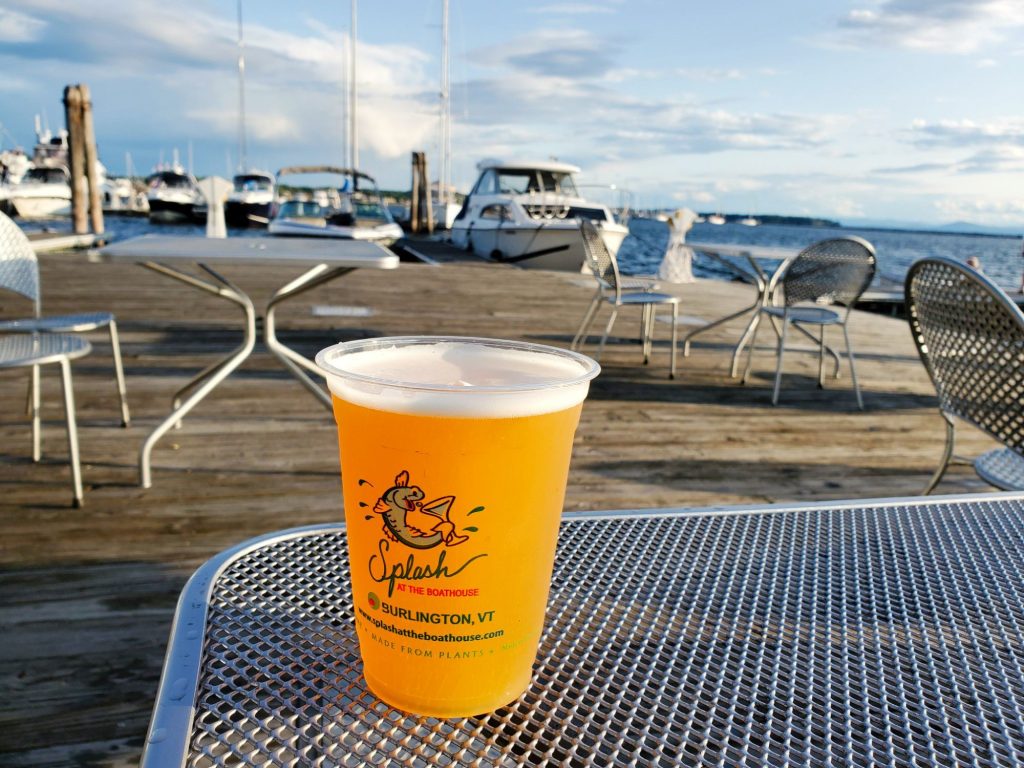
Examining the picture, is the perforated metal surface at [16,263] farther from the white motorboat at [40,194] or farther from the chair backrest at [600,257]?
the white motorboat at [40,194]

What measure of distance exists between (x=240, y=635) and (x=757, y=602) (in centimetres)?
44

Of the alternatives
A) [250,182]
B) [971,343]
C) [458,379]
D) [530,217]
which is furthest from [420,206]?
[458,379]

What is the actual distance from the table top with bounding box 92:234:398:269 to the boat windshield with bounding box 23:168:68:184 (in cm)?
3242

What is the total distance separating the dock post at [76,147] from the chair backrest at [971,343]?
14.5 metres

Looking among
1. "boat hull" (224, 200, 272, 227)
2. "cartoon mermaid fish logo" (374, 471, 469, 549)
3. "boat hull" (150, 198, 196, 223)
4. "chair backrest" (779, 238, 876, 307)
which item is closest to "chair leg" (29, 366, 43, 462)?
"cartoon mermaid fish logo" (374, 471, 469, 549)

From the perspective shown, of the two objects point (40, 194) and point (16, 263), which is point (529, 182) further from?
point (40, 194)

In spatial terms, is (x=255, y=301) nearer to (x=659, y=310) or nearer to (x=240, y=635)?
(x=659, y=310)

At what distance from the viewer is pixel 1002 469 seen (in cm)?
192

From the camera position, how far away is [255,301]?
22.7ft

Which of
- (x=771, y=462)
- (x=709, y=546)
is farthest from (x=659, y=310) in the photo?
(x=709, y=546)

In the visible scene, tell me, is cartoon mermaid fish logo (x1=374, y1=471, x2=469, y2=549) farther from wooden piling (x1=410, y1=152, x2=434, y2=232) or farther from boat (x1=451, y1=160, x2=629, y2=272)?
wooden piling (x1=410, y1=152, x2=434, y2=232)

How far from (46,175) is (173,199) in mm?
4791

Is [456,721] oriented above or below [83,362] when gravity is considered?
above

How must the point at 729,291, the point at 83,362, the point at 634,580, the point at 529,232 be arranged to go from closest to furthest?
1. the point at 634,580
2. the point at 83,362
3. the point at 729,291
4. the point at 529,232
